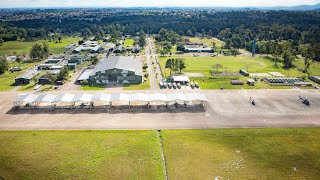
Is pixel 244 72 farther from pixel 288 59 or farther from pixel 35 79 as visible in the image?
pixel 35 79

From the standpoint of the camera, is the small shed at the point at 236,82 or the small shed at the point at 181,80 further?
the small shed at the point at 181,80

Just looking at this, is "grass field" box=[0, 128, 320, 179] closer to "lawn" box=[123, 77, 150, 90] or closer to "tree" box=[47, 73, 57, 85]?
"lawn" box=[123, 77, 150, 90]

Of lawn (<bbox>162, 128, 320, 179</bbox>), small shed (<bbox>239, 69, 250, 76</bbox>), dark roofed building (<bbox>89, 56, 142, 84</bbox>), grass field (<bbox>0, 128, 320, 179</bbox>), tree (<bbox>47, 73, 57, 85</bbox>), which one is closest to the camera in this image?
grass field (<bbox>0, 128, 320, 179</bbox>)

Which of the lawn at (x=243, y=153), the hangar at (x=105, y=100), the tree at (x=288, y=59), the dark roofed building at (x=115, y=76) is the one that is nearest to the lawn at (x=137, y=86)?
the dark roofed building at (x=115, y=76)

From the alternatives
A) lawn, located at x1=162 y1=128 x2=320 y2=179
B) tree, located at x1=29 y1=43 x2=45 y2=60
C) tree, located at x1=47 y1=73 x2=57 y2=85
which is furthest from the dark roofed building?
tree, located at x1=29 y1=43 x2=45 y2=60

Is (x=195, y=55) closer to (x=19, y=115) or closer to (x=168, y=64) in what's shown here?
(x=168, y=64)

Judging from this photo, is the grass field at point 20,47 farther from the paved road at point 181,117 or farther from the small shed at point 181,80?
the small shed at point 181,80
